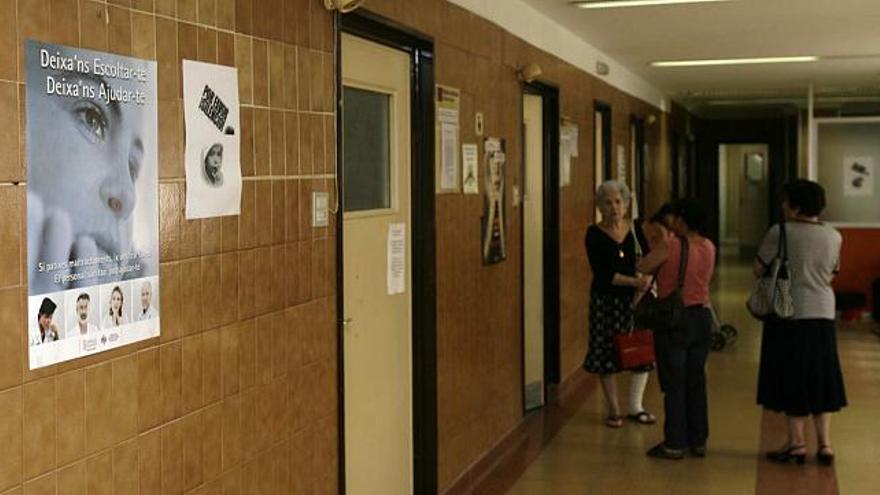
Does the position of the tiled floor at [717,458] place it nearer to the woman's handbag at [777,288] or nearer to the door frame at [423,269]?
the door frame at [423,269]

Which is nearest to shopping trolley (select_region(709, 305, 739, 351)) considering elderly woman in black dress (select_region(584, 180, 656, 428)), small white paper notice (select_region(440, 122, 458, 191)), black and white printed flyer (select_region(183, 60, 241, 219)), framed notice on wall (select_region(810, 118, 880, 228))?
framed notice on wall (select_region(810, 118, 880, 228))

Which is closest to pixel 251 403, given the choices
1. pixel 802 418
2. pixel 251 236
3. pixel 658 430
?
pixel 251 236

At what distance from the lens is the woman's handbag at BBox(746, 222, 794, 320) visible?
5730 mm

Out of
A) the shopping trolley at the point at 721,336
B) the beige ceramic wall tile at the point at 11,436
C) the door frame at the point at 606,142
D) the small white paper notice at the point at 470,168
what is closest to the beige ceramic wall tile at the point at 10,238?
the beige ceramic wall tile at the point at 11,436

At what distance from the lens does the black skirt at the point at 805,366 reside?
5.82m

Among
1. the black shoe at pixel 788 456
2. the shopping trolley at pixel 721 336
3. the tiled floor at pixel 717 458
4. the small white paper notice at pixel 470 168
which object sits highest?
the small white paper notice at pixel 470 168

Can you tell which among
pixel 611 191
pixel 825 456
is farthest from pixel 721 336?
pixel 825 456

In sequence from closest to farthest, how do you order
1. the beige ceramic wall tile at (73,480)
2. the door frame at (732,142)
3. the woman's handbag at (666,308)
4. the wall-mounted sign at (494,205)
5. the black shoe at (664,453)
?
1. the beige ceramic wall tile at (73,480)
2. the woman's handbag at (666,308)
3. the wall-mounted sign at (494,205)
4. the black shoe at (664,453)
5. the door frame at (732,142)

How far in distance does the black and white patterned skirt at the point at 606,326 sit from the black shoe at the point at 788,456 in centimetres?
96

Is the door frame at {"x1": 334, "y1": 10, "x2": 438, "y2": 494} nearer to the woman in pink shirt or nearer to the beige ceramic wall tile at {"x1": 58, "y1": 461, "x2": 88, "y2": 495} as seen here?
the woman in pink shirt

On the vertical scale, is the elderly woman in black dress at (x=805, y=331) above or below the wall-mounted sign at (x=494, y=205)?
below

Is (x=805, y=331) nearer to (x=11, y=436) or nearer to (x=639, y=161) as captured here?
(x=11, y=436)

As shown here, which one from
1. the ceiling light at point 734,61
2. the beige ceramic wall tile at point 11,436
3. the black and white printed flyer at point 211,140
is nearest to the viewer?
the beige ceramic wall tile at point 11,436

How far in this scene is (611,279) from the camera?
6.79 metres
